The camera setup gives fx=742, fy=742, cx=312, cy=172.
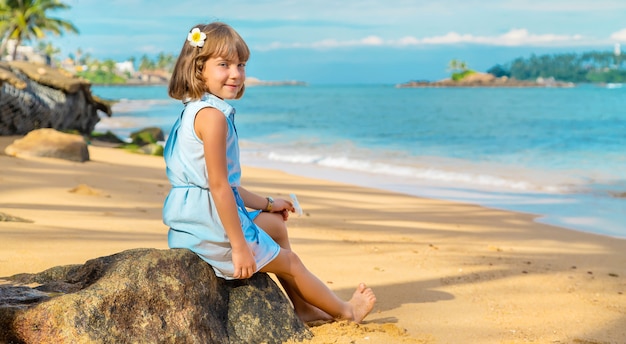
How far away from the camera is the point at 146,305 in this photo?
10.2ft

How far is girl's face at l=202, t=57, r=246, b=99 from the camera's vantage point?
3.38 metres

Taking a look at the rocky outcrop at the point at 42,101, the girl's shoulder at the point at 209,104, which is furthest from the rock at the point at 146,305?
the rocky outcrop at the point at 42,101

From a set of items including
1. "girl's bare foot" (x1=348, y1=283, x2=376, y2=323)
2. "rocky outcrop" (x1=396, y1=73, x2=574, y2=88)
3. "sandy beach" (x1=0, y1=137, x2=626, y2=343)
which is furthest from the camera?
"rocky outcrop" (x1=396, y1=73, x2=574, y2=88)

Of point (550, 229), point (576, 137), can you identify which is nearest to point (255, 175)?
point (550, 229)

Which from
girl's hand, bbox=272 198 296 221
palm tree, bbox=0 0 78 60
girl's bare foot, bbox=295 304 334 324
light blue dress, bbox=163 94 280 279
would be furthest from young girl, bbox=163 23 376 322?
palm tree, bbox=0 0 78 60

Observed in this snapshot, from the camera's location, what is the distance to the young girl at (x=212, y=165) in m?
3.23

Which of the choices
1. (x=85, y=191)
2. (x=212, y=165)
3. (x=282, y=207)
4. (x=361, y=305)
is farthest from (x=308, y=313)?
(x=85, y=191)

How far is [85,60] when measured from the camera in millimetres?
183875

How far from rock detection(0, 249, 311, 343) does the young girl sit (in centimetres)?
12

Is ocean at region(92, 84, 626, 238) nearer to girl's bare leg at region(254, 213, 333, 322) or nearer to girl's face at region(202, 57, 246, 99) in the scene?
girl's bare leg at region(254, 213, 333, 322)

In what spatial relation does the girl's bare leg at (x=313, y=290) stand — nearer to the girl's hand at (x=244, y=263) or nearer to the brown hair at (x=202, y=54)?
the girl's hand at (x=244, y=263)

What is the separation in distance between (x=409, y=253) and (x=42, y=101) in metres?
12.0

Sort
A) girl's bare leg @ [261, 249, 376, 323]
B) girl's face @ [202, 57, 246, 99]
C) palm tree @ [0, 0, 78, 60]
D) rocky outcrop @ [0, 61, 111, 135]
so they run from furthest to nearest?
palm tree @ [0, 0, 78, 60] < rocky outcrop @ [0, 61, 111, 135] < girl's bare leg @ [261, 249, 376, 323] < girl's face @ [202, 57, 246, 99]

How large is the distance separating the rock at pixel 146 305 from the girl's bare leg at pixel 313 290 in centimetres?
11
